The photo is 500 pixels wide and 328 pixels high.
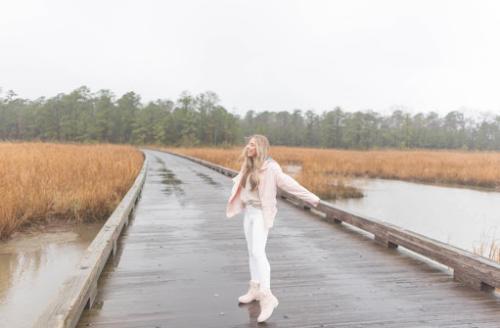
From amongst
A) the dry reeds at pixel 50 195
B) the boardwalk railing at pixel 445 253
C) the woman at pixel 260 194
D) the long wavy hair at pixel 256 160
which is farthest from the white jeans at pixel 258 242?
the dry reeds at pixel 50 195

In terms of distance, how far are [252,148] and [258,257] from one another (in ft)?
2.90

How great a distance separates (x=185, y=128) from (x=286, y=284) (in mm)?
71396

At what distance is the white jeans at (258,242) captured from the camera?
10.5 ft

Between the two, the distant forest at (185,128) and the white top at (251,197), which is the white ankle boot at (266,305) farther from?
the distant forest at (185,128)

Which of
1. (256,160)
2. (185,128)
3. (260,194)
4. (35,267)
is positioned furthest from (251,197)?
(185,128)

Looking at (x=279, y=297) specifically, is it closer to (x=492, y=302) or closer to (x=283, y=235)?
(x=492, y=302)

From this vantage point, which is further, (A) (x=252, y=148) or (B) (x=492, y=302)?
Answer: (B) (x=492, y=302)

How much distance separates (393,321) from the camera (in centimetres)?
310

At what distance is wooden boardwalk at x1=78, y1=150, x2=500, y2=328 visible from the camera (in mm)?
3125

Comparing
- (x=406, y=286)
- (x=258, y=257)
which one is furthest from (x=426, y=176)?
(x=258, y=257)

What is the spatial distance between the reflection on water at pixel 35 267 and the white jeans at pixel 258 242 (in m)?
2.09

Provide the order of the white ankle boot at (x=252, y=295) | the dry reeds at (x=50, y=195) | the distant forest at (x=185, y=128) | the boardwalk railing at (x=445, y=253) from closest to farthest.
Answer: the white ankle boot at (x=252, y=295), the boardwalk railing at (x=445, y=253), the dry reeds at (x=50, y=195), the distant forest at (x=185, y=128)

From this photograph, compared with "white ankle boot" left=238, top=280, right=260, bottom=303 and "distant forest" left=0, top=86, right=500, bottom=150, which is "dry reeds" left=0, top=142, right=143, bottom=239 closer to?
"white ankle boot" left=238, top=280, right=260, bottom=303

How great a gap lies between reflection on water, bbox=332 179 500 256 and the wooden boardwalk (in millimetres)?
1738
